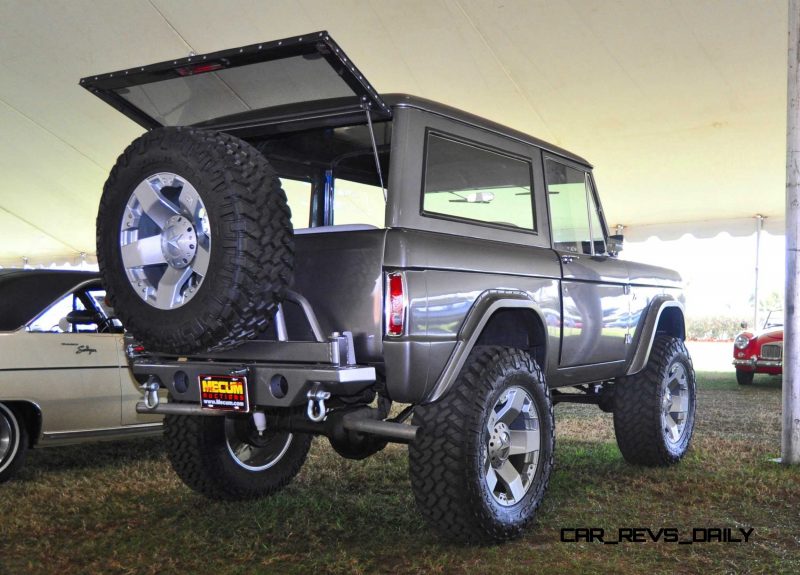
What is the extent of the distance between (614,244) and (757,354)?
316 inches

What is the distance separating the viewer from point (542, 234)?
461 centimetres

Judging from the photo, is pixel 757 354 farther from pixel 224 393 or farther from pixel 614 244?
pixel 224 393

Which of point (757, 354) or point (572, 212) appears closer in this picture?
point (572, 212)

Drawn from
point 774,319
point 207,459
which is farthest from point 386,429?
point 774,319

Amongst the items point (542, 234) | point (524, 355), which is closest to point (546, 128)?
point (542, 234)

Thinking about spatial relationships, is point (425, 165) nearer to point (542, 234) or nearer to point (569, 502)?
point (542, 234)

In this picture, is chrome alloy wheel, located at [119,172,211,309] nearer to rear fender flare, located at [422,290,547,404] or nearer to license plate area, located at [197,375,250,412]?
license plate area, located at [197,375,250,412]

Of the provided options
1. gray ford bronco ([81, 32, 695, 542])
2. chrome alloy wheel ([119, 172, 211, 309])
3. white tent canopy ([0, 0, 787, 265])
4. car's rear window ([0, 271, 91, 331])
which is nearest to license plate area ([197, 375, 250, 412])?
gray ford bronco ([81, 32, 695, 542])

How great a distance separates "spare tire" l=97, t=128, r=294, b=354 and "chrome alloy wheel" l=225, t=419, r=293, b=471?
46.2 inches

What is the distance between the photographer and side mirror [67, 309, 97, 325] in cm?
563

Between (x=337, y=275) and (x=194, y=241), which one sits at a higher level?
(x=194, y=241)

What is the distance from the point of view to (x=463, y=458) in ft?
12.0

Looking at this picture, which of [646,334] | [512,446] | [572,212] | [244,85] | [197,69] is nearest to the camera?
[197,69]

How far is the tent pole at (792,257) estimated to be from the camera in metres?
6.02
